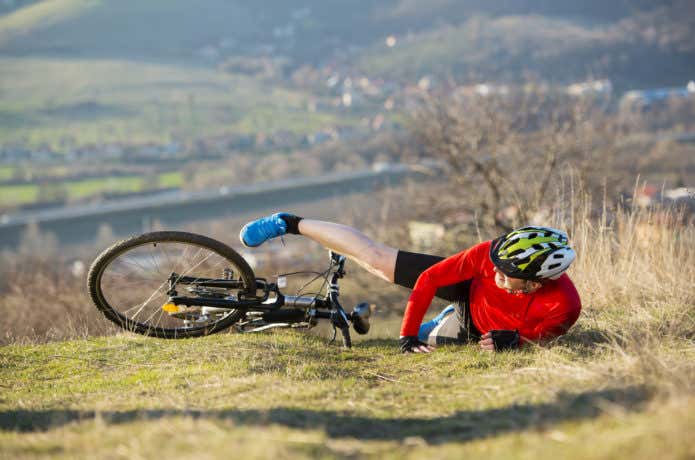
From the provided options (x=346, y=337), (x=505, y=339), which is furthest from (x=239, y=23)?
(x=505, y=339)

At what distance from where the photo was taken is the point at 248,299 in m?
5.15

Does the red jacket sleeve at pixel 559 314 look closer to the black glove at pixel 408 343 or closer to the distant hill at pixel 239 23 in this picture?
the black glove at pixel 408 343

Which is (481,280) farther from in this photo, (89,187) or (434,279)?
(89,187)

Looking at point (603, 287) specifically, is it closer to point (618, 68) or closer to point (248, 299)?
point (248, 299)

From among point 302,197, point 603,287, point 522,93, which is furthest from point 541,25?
point 603,287

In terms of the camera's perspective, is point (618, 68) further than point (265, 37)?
No

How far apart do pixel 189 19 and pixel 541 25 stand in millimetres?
Result: 64046

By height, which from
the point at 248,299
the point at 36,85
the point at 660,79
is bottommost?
the point at 248,299

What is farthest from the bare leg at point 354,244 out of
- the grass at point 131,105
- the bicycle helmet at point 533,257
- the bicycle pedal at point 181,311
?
the grass at point 131,105

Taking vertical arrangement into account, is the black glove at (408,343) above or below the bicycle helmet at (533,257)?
below

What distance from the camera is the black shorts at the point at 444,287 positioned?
5.02 meters

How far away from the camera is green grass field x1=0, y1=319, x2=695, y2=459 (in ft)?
9.02

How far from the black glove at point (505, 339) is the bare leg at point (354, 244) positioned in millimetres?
855

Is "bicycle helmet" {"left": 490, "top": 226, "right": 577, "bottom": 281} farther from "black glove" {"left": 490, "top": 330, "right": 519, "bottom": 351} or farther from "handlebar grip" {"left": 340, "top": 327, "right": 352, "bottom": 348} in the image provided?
"handlebar grip" {"left": 340, "top": 327, "right": 352, "bottom": 348}
